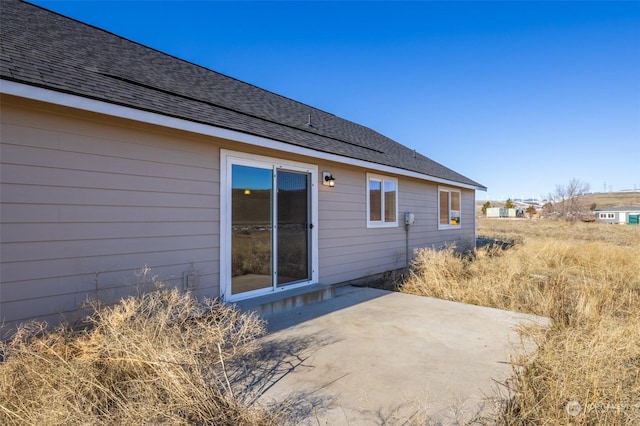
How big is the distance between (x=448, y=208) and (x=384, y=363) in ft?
28.3

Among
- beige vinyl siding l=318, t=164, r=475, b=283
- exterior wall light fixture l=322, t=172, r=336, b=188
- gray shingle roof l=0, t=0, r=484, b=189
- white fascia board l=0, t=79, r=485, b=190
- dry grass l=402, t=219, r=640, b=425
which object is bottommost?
dry grass l=402, t=219, r=640, b=425

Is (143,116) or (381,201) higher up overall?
(143,116)

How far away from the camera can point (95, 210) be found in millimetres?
3459

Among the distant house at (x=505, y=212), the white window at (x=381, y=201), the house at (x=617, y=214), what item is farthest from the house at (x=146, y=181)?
the distant house at (x=505, y=212)

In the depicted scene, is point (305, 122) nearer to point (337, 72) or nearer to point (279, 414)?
point (337, 72)

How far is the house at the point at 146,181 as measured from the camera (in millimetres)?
3061

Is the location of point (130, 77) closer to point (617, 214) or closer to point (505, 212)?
point (617, 214)

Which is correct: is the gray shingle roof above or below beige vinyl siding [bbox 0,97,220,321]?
above

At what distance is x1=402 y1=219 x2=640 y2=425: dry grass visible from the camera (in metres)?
2.19

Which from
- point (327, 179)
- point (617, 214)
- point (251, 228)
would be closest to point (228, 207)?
point (251, 228)

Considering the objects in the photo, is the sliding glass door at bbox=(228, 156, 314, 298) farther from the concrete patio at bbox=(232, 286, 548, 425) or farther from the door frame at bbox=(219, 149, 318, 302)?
the concrete patio at bbox=(232, 286, 548, 425)

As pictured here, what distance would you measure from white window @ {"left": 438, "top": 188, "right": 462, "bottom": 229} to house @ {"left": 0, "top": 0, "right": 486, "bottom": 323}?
417cm

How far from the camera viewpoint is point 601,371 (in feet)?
7.89

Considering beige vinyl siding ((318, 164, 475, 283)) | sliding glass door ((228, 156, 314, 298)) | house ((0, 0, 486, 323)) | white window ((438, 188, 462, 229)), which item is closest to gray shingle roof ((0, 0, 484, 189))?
house ((0, 0, 486, 323))
